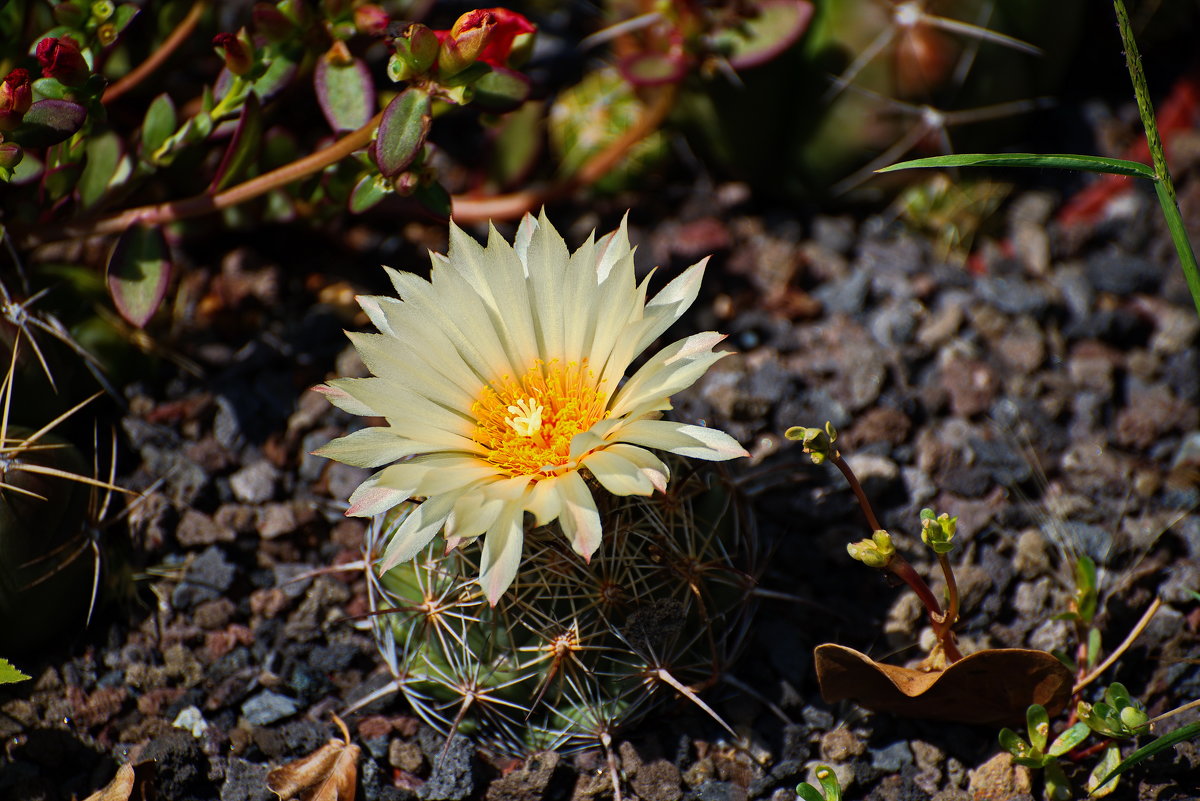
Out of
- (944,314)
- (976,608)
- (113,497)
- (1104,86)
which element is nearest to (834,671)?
(976,608)

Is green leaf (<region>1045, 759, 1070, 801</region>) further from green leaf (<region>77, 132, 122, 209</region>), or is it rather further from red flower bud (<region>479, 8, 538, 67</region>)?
green leaf (<region>77, 132, 122, 209</region>)

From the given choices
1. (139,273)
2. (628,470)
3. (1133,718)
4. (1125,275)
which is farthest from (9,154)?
(1125,275)

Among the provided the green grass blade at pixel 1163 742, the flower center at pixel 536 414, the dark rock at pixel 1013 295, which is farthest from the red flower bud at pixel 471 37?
the green grass blade at pixel 1163 742

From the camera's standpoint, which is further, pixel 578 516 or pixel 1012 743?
pixel 1012 743

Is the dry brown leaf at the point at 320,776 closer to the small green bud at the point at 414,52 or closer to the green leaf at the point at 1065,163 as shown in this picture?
the small green bud at the point at 414,52

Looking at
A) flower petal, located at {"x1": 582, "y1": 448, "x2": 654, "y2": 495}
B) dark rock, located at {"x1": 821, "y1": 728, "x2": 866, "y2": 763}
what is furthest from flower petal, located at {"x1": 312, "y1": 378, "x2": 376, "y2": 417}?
dark rock, located at {"x1": 821, "y1": 728, "x2": 866, "y2": 763}

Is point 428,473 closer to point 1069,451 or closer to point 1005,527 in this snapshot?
point 1005,527

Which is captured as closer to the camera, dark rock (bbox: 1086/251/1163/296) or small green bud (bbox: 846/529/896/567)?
small green bud (bbox: 846/529/896/567)

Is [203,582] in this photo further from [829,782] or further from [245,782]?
[829,782]
